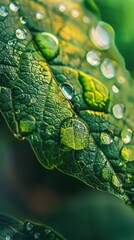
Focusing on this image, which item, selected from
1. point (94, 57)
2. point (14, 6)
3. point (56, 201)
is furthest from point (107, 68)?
point (56, 201)

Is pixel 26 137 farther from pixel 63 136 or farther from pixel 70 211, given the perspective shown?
pixel 70 211

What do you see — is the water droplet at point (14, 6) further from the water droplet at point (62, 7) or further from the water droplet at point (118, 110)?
the water droplet at point (118, 110)

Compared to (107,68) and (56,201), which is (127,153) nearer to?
(107,68)

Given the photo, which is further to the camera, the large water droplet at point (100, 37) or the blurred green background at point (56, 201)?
the blurred green background at point (56, 201)

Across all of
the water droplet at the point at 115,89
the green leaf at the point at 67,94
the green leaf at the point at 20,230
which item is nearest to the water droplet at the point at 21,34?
the green leaf at the point at 67,94

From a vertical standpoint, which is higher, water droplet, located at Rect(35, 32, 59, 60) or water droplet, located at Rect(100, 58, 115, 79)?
water droplet, located at Rect(35, 32, 59, 60)

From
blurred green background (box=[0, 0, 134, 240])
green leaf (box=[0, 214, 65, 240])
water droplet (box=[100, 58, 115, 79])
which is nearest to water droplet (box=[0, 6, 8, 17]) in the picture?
water droplet (box=[100, 58, 115, 79])

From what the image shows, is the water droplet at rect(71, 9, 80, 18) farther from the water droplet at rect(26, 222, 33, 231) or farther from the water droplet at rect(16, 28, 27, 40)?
the water droplet at rect(26, 222, 33, 231)
